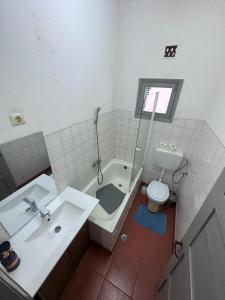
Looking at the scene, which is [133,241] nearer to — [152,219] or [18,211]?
[152,219]

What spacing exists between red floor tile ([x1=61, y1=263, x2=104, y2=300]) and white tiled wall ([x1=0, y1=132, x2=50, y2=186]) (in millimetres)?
1266

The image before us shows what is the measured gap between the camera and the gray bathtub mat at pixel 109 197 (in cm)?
212

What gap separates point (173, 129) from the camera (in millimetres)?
2029

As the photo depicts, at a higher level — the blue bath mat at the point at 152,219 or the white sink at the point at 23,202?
the white sink at the point at 23,202

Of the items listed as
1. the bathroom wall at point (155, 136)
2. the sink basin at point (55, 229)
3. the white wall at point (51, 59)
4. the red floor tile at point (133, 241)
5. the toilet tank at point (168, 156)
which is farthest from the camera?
the toilet tank at point (168, 156)

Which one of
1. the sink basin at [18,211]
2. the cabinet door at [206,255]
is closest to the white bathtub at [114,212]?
the sink basin at [18,211]

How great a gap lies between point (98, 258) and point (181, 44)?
2.84 metres

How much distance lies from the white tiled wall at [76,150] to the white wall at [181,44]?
2.99ft

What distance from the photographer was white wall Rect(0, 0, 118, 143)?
79cm

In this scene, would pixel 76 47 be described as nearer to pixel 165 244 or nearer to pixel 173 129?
pixel 173 129

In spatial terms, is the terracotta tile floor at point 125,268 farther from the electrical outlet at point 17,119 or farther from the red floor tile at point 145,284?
the electrical outlet at point 17,119

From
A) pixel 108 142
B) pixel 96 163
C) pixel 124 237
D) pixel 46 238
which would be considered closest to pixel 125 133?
pixel 108 142

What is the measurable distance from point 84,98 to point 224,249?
1.61 metres

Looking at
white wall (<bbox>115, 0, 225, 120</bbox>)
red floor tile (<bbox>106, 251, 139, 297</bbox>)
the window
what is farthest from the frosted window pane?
red floor tile (<bbox>106, 251, 139, 297</bbox>)
